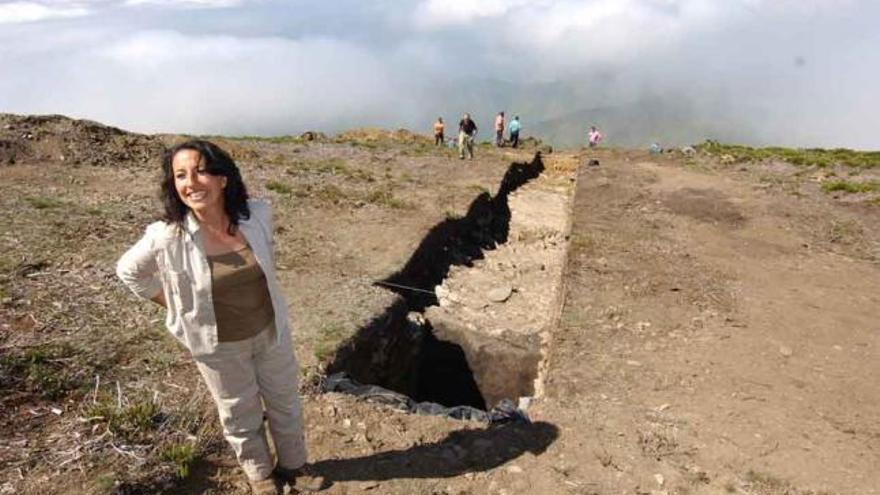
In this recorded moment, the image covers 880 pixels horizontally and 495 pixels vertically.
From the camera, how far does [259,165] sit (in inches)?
727

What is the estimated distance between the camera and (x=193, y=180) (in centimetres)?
360

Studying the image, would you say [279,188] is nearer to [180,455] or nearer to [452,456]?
[180,455]

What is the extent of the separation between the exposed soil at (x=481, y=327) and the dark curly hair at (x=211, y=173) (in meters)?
2.40

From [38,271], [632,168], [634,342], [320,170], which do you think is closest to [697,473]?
[634,342]

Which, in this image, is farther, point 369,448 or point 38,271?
point 38,271

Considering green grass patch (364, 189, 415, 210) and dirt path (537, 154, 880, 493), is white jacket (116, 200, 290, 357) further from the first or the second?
green grass patch (364, 189, 415, 210)

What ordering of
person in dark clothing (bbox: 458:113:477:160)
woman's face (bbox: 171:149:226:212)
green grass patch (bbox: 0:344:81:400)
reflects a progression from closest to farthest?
woman's face (bbox: 171:149:226:212) < green grass patch (bbox: 0:344:81:400) < person in dark clothing (bbox: 458:113:477:160)

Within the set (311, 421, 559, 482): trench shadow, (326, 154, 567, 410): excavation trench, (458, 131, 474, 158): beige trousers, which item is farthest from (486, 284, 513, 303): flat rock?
(458, 131, 474, 158): beige trousers

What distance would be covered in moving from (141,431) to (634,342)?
655 centimetres

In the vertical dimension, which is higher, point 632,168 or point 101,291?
point 632,168

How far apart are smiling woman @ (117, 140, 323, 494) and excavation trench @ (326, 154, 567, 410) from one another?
9.69 ft

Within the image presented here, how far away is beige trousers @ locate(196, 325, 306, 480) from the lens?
4.07m

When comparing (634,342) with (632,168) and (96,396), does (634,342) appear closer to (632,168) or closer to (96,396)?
(96,396)

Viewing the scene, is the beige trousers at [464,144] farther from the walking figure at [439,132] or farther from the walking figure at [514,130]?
the walking figure at [514,130]
